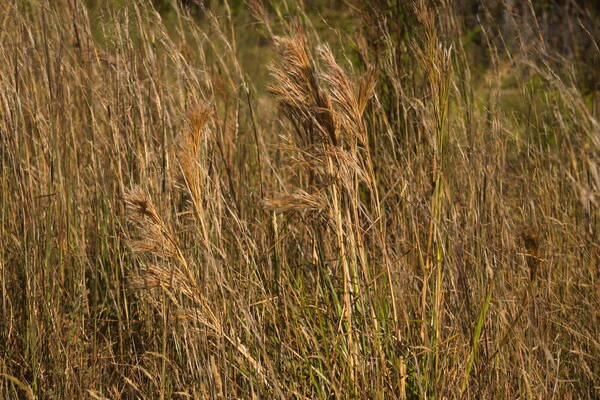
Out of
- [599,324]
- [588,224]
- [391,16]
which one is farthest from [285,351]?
[391,16]

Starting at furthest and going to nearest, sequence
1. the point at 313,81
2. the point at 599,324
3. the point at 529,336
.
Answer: the point at 599,324 → the point at 529,336 → the point at 313,81

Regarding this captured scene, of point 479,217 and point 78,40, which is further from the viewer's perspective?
point 78,40

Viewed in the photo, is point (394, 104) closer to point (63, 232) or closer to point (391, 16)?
point (391, 16)

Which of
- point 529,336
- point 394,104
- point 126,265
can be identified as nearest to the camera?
point 529,336

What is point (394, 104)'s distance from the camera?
8.95ft

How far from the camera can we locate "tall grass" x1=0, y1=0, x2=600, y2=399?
1.62m

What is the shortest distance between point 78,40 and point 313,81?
3.40 feet

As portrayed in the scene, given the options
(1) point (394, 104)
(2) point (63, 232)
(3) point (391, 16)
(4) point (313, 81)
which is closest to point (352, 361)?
(4) point (313, 81)

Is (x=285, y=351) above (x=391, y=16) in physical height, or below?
below

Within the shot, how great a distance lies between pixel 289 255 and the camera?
2.24 metres

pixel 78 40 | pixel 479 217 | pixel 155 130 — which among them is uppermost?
pixel 78 40

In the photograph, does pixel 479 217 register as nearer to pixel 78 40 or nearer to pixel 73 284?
pixel 73 284

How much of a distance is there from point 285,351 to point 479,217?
58cm

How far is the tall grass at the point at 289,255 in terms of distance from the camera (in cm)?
162
